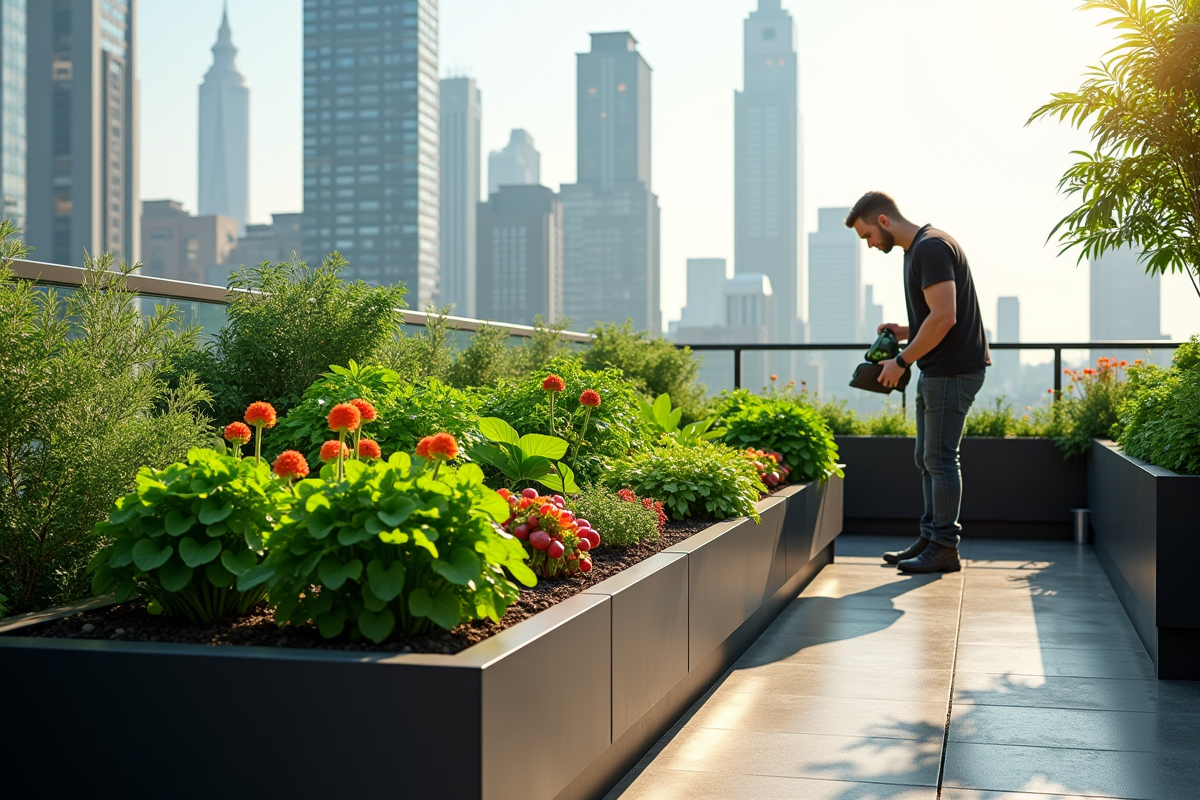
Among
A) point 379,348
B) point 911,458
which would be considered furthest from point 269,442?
point 911,458

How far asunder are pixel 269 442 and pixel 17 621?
150 cm

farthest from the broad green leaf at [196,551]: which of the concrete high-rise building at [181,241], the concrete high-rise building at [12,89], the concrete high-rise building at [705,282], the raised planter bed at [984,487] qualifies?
the concrete high-rise building at [705,282]

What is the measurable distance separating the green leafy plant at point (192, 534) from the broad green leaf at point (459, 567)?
365 mm

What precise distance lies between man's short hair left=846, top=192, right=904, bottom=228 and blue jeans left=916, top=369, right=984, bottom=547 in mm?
792

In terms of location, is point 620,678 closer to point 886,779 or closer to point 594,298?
point 886,779

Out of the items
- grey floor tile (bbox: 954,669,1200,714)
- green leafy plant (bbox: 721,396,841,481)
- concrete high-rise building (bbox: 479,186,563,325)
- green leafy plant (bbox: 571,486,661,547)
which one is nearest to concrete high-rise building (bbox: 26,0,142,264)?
concrete high-rise building (bbox: 479,186,563,325)

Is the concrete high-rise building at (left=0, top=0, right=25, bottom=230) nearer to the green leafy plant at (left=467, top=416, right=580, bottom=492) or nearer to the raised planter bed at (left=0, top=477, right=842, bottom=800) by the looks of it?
the green leafy plant at (left=467, top=416, right=580, bottom=492)

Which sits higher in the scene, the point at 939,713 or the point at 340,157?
the point at 340,157

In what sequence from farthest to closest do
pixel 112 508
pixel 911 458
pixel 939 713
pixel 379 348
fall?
pixel 911 458
pixel 379 348
pixel 939 713
pixel 112 508

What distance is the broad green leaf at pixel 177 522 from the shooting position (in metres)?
1.85

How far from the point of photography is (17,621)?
1841mm

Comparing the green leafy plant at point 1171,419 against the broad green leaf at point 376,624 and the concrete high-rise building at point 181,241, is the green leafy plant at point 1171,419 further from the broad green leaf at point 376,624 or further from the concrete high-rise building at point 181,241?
the concrete high-rise building at point 181,241

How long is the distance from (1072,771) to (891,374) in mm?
2585

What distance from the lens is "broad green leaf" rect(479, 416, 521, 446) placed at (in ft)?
11.0
